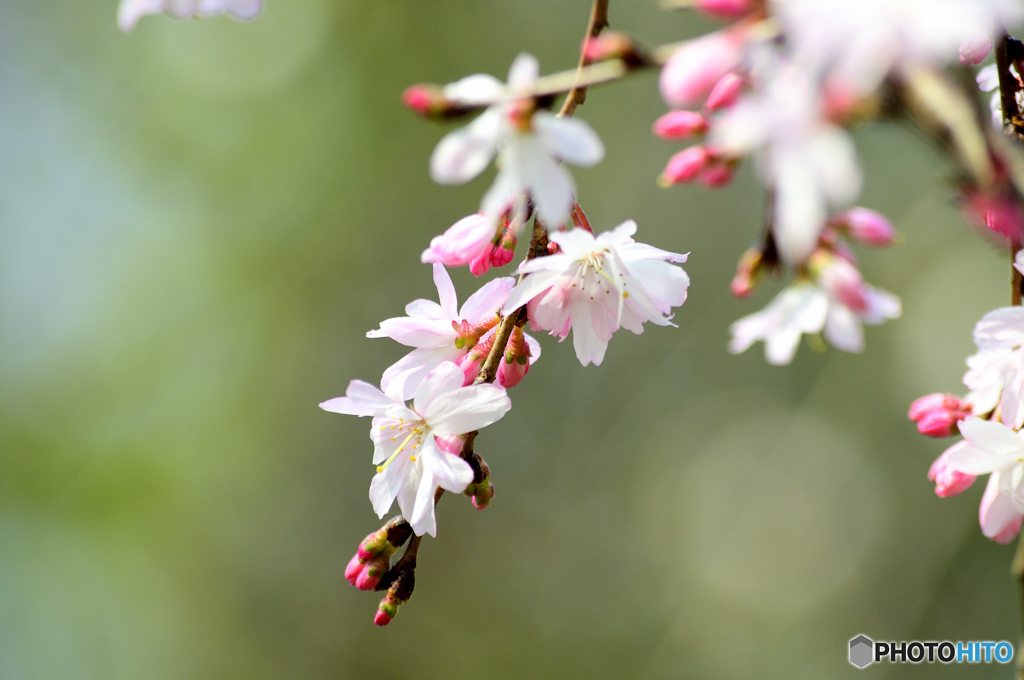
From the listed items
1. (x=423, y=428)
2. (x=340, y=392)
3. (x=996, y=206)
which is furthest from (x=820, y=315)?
(x=340, y=392)

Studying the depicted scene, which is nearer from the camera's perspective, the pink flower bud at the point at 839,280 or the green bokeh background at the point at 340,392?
the pink flower bud at the point at 839,280

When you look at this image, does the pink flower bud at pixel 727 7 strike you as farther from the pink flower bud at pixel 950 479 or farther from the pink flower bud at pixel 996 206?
the pink flower bud at pixel 950 479

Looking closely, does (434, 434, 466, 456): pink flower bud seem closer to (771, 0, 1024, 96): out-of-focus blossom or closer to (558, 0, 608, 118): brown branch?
(558, 0, 608, 118): brown branch

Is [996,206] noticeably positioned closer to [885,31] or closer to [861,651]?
[885,31]

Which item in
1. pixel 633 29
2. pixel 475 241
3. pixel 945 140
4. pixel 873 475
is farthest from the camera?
pixel 873 475

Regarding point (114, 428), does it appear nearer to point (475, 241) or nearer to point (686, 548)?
point (686, 548)

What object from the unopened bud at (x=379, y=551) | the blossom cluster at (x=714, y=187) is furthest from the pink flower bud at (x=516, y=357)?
the unopened bud at (x=379, y=551)

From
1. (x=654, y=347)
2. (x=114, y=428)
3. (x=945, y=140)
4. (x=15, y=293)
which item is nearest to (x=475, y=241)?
(x=945, y=140)
